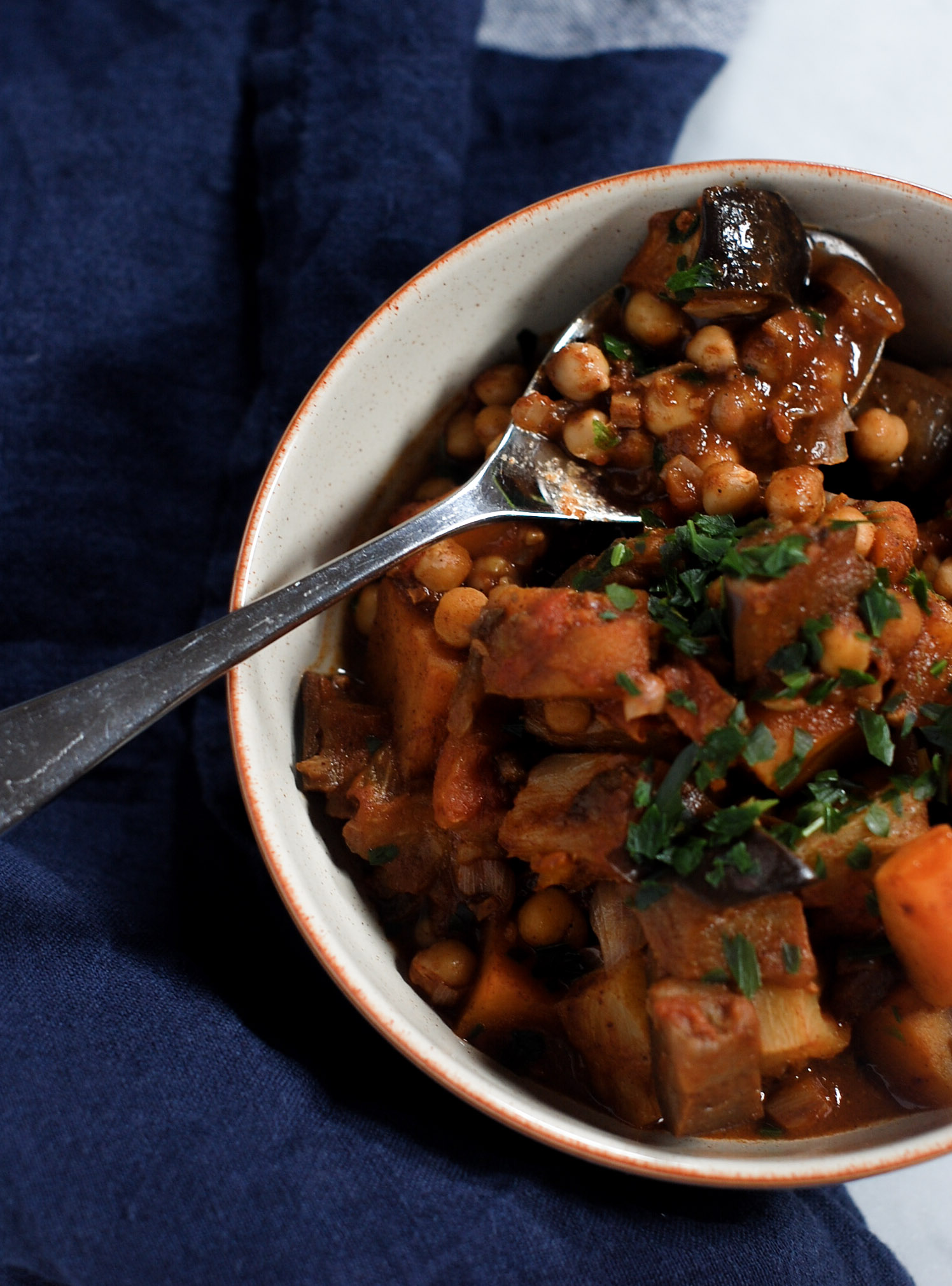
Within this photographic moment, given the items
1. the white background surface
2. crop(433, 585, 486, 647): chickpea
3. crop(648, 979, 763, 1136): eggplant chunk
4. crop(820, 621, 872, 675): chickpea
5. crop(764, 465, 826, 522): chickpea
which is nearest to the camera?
crop(648, 979, 763, 1136): eggplant chunk

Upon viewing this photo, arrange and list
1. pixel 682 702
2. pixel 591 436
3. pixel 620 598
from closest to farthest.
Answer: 1. pixel 682 702
2. pixel 620 598
3. pixel 591 436

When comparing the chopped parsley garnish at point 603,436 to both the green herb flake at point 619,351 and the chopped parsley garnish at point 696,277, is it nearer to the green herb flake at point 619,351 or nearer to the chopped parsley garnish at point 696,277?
the green herb flake at point 619,351

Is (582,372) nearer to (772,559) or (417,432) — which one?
(417,432)

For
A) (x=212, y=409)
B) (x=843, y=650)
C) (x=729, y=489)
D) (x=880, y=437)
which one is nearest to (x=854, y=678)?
(x=843, y=650)

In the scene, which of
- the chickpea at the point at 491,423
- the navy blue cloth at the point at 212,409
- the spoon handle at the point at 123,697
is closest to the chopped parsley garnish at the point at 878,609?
the chickpea at the point at 491,423

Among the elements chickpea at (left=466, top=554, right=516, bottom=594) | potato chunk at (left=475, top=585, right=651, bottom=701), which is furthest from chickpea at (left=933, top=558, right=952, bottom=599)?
chickpea at (left=466, top=554, right=516, bottom=594)

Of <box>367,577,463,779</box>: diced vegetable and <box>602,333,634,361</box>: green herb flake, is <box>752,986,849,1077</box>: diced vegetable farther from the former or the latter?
<box>602,333,634,361</box>: green herb flake

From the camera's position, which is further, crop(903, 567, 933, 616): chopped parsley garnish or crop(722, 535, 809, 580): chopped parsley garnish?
crop(903, 567, 933, 616): chopped parsley garnish
